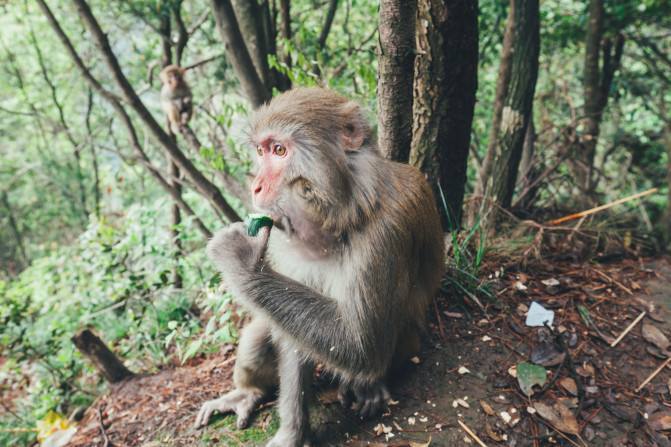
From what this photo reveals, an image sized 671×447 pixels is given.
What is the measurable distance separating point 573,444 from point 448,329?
999 millimetres

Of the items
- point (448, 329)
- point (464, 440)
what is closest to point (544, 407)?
point (464, 440)

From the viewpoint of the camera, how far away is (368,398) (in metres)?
2.69

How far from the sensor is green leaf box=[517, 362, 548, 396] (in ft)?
8.82

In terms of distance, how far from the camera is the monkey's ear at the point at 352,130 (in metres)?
2.33

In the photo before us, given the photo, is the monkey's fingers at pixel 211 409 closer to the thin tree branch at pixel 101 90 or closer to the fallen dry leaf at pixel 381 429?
the fallen dry leaf at pixel 381 429

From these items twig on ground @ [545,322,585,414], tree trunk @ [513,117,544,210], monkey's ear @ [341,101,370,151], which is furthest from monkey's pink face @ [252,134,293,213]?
tree trunk @ [513,117,544,210]

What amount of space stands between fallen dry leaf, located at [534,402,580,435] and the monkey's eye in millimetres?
2080

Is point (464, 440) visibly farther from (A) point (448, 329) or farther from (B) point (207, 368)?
(B) point (207, 368)

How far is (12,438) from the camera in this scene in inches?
172

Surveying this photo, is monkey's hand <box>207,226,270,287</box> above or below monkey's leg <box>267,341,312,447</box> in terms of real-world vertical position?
above

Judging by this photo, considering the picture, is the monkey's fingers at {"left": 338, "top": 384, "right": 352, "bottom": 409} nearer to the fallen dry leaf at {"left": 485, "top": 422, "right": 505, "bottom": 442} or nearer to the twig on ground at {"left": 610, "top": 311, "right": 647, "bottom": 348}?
the fallen dry leaf at {"left": 485, "top": 422, "right": 505, "bottom": 442}

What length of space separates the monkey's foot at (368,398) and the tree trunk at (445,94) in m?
1.52

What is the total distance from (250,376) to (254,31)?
11.5ft

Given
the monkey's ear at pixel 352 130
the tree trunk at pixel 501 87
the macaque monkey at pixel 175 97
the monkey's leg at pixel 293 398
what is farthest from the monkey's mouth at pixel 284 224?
the macaque monkey at pixel 175 97
